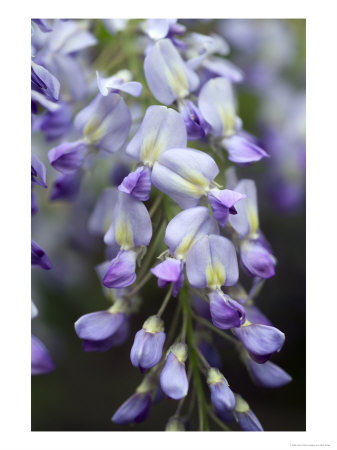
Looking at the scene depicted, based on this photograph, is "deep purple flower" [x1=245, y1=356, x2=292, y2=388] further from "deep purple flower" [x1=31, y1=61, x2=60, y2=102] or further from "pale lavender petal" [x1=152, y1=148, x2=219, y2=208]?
"deep purple flower" [x1=31, y1=61, x2=60, y2=102]

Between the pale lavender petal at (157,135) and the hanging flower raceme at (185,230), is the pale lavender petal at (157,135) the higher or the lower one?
the higher one

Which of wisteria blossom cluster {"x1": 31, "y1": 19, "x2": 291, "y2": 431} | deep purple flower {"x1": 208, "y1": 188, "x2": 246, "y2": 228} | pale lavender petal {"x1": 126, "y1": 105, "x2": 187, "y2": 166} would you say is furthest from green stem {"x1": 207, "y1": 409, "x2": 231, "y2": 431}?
pale lavender petal {"x1": 126, "y1": 105, "x2": 187, "y2": 166}

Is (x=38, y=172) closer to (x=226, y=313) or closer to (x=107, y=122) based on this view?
(x=107, y=122)

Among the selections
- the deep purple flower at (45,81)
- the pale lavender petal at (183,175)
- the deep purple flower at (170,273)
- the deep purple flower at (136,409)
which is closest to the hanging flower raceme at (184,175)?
the pale lavender petal at (183,175)

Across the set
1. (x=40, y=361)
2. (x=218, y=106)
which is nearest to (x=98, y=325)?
(x=40, y=361)
